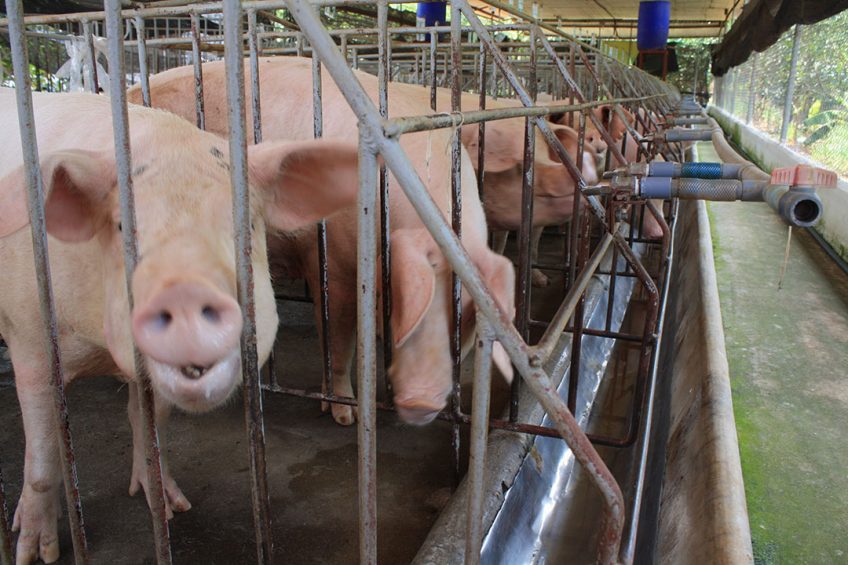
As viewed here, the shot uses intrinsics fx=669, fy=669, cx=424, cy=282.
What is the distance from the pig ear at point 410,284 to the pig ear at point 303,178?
0.25 meters

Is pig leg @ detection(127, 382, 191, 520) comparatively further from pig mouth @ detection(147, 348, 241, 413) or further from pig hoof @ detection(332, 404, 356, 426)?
pig mouth @ detection(147, 348, 241, 413)

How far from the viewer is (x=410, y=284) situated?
2.00 meters

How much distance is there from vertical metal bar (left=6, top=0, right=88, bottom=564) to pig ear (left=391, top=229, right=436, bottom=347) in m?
0.97

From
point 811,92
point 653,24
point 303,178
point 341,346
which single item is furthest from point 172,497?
point 653,24

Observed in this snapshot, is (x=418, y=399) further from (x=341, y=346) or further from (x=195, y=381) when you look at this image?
(x=341, y=346)

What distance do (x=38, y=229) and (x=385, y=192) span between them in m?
1.29

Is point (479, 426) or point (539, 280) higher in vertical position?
point (479, 426)

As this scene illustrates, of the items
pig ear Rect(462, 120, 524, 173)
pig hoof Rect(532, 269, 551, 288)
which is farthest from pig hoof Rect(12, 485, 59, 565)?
pig hoof Rect(532, 269, 551, 288)

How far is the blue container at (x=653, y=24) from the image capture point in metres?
12.4

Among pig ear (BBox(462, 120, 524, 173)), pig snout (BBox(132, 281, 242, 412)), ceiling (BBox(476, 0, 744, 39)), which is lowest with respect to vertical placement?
pig snout (BBox(132, 281, 242, 412))

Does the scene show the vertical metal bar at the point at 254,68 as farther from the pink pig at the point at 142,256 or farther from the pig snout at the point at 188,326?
the pig snout at the point at 188,326

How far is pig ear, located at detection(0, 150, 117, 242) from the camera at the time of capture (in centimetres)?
149

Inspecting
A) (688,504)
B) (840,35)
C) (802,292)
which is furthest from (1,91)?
(840,35)

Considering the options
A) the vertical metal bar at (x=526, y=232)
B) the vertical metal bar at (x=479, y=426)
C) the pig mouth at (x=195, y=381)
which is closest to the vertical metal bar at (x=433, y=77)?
the vertical metal bar at (x=526, y=232)
